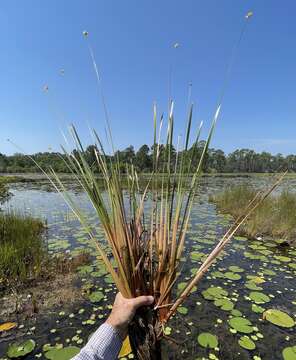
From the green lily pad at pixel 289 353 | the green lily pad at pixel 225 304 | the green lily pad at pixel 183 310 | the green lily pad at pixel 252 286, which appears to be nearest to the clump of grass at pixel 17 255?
the green lily pad at pixel 183 310

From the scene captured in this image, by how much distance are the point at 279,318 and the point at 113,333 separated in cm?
277

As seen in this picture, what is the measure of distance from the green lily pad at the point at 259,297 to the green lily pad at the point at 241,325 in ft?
1.81

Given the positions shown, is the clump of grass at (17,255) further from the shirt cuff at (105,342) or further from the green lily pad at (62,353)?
the shirt cuff at (105,342)

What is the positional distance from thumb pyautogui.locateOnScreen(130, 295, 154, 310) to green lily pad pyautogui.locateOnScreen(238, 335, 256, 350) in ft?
6.60

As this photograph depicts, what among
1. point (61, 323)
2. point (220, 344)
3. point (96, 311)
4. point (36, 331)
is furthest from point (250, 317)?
point (36, 331)

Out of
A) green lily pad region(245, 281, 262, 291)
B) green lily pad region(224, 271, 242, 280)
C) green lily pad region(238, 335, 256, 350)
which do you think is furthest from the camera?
green lily pad region(224, 271, 242, 280)

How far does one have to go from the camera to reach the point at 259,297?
3629mm

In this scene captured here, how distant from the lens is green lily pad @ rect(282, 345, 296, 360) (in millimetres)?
2514

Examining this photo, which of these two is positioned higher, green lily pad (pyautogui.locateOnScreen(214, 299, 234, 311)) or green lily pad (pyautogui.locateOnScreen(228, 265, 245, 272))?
green lily pad (pyautogui.locateOnScreen(228, 265, 245, 272))

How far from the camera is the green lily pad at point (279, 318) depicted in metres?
3.04

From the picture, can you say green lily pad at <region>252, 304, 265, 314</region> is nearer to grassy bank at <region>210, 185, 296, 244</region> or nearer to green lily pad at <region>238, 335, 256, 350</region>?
green lily pad at <region>238, 335, 256, 350</region>

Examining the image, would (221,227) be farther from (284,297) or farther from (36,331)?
(36,331)

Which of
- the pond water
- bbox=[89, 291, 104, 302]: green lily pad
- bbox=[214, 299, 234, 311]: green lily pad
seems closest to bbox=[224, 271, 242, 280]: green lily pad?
the pond water

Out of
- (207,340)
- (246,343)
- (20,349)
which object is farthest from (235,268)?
(20,349)
